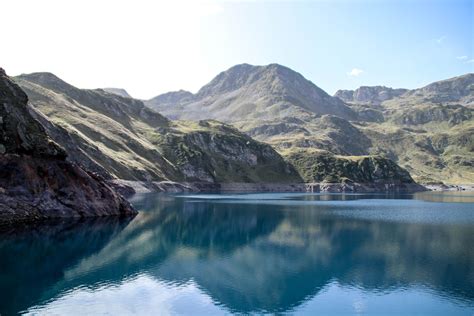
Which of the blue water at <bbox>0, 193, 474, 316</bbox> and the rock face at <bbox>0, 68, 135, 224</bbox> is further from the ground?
the rock face at <bbox>0, 68, 135, 224</bbox>

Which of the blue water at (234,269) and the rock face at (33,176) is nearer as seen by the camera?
the blue water at (234,269)

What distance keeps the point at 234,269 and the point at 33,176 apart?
51188 mm

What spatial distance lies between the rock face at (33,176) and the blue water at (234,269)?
527cm

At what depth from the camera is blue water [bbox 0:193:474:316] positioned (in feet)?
132

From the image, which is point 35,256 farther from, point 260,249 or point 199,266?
point 260,249

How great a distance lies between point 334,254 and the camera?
217ft

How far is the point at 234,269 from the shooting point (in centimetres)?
5569

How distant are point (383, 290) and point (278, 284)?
38.2ft

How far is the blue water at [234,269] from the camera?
40188 mm

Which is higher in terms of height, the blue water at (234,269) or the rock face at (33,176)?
the rock face at (33,176)

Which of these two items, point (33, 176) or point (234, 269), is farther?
point (33, 176)

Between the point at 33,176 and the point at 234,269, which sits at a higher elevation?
the point at 33,176

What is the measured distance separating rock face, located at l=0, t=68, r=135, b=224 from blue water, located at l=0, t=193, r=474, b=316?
5.27 m

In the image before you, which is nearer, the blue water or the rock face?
the blue water
